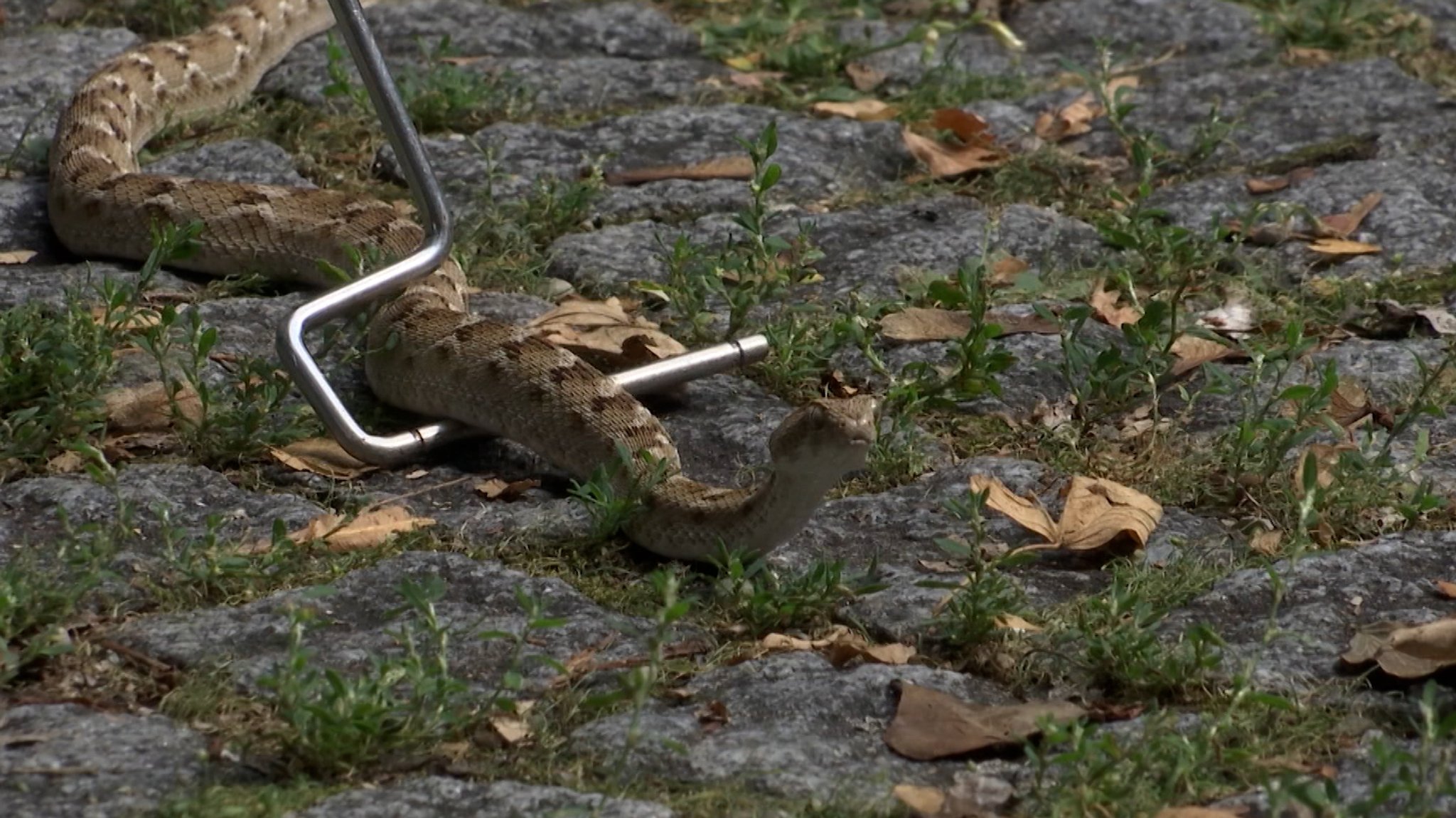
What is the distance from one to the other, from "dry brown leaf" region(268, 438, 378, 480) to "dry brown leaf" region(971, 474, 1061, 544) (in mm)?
1482

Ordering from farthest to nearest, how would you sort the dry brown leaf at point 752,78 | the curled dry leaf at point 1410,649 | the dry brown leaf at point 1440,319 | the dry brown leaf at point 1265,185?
the dry brown leaf at point 752,78, the dry brown leaf at point 1265,185, the dry brown leaf at point 1440,319, the curled dry leaf at point 1410,649

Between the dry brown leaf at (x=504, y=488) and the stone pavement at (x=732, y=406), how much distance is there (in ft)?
0.18

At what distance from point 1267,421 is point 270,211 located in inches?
122

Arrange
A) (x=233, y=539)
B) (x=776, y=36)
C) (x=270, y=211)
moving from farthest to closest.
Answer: (x=776, y=36) < (x=270, y=211) < (x=233, y=539)

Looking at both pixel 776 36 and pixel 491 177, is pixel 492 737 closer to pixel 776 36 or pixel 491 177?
pixel 491 177

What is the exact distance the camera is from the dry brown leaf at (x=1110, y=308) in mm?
5555

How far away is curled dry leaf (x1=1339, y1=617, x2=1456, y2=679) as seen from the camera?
12.1 feet

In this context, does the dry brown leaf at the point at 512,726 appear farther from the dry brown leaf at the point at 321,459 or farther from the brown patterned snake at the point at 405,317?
the dry brown leaf at the point at 321,459

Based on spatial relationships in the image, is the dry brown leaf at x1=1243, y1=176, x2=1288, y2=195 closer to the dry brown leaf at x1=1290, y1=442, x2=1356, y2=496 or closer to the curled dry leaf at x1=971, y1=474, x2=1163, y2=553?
the dry brown leaf at x1=1290, y1=442, x2=1356, y2=496

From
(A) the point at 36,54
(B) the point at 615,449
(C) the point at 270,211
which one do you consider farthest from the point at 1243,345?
(A) the point at 36,54

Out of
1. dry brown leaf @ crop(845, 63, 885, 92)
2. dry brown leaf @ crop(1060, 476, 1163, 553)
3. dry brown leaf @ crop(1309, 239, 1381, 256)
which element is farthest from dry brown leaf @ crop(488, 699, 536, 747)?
dry brown leaf @ crop(845, 63, 885, 92)

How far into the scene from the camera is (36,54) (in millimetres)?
7152

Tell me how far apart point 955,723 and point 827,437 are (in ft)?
2.38

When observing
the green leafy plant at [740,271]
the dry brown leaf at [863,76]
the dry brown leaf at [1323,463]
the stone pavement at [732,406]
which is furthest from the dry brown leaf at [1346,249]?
the dry brown leaf at [863,76]
